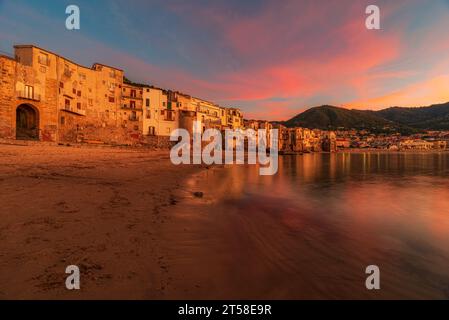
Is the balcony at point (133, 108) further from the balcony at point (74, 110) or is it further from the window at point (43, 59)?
the window at point (43, 59)

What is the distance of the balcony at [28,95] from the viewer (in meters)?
39.5

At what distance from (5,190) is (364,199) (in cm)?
1893

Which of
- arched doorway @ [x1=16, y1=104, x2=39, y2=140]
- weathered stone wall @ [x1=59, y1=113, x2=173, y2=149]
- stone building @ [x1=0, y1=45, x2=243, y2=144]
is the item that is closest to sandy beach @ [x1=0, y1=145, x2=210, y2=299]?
stone building @ [x1=0, y1=45, x2=243, y2=144]

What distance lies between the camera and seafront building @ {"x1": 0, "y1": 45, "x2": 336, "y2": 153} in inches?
1566

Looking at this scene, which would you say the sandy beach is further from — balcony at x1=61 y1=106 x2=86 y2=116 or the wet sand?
balcony at x1=61 y1=106 x2=86 y2=116

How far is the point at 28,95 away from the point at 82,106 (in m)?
13.5

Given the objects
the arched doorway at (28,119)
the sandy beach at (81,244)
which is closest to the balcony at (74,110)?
the arched doorway at (28,119)

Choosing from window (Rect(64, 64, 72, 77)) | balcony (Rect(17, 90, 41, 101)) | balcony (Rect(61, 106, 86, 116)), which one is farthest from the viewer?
window (Rect(64, 64, 72, 77))

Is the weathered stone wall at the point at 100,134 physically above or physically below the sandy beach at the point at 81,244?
above

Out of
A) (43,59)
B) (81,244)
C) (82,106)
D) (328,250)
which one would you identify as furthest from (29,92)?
(328,250)

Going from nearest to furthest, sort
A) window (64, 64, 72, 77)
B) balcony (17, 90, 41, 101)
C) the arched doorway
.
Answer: balcony (17, 90, 41, 101)
the arched doorway
window (64, 64, 72, 77)

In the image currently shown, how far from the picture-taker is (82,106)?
53969 mm

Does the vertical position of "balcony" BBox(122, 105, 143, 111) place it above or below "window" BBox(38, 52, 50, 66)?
below

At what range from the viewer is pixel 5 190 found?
8703 mm
